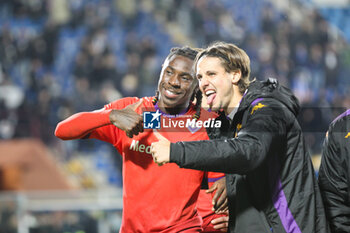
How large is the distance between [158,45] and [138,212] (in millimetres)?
10229

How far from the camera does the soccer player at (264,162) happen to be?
235cm

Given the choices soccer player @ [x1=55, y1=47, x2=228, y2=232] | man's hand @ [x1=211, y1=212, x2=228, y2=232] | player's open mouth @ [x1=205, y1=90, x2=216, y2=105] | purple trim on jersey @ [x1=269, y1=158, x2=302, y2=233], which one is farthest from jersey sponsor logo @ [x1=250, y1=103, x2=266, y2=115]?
man's hand @ [x1=211, y1=212, x2=228, y2=232]

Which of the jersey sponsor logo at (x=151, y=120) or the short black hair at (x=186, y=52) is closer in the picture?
the jersey sponsor logo at (x=151, y=120)

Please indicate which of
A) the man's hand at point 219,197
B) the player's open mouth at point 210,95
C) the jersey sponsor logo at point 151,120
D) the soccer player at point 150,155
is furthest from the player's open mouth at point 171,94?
the man's hand at point 219,197

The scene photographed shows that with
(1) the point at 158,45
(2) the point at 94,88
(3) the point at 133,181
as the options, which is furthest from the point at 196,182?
(1) the point at 158,45

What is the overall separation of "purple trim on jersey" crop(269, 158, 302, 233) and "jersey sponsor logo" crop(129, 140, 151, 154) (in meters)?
0.91

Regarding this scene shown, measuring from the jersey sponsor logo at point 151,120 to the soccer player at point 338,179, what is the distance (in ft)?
3.49

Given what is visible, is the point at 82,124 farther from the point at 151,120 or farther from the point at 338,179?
the point at 338,179

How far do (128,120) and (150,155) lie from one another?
451mm

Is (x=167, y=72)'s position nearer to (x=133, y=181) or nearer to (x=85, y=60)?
(x=133, y=181)

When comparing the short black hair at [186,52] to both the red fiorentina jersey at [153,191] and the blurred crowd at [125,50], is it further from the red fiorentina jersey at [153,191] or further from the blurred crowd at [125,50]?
the blurred crowd at [125,50]

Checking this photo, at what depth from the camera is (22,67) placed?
12312 mm

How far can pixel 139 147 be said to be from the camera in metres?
3.30

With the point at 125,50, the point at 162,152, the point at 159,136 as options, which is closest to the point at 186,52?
the point at 159,136
